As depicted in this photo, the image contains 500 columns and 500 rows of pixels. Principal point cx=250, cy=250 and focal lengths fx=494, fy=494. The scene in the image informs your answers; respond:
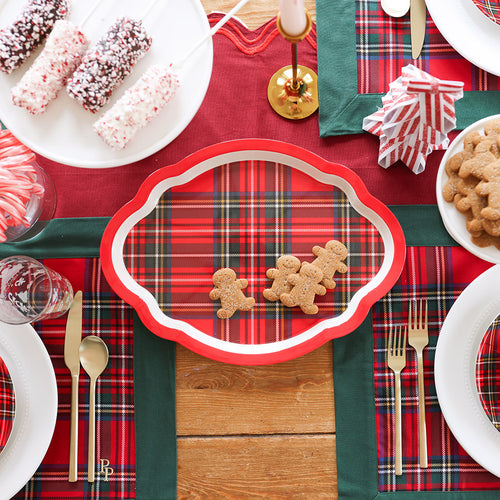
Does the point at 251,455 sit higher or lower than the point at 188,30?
lower

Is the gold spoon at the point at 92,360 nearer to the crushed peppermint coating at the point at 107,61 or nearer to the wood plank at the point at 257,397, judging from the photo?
the wood plank at the point at 257,397

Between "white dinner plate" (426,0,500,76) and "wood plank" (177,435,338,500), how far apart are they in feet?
2.86

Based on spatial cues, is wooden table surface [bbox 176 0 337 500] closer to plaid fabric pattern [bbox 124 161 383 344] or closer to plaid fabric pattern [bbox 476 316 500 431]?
plaid fabric pattern [bbox 124 161 383 344]

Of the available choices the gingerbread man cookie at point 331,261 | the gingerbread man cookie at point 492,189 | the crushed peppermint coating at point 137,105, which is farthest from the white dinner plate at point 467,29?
the crushed peppermint coating at point 137,105

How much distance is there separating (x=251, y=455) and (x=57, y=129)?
78 centimetres

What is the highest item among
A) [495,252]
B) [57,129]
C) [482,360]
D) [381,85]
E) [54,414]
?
[381,85]

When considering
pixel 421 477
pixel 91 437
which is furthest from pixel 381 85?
pixel 91 437

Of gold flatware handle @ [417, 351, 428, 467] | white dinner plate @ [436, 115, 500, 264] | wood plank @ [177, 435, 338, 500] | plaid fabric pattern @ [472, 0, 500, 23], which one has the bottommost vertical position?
→ wood plank @ [177, 435, 338, 500]

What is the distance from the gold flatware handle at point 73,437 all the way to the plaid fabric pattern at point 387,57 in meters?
0.90

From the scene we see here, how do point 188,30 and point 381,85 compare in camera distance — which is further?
point 381,85

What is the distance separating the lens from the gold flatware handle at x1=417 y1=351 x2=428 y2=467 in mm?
1054

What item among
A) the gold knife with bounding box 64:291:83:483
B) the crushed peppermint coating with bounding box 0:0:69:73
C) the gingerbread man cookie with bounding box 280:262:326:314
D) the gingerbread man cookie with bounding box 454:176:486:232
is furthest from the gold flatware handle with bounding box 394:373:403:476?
the crushed peppermint coating with bounding box 0:0:69:73

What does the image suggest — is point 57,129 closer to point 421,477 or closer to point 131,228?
point 131,228

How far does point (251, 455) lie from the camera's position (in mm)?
1083
